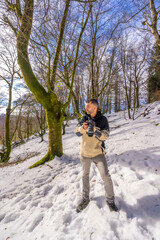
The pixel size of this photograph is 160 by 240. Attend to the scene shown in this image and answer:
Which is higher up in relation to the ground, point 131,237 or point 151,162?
point 151,162

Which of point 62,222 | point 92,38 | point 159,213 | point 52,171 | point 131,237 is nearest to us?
point 131,237

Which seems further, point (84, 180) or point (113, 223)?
point (84, 180)

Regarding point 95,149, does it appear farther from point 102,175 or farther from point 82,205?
point 82,205

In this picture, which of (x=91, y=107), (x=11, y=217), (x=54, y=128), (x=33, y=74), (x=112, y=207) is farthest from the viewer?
(x=54, y=128)

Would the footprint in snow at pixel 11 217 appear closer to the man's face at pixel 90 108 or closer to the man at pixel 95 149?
the man at pixel 95 149

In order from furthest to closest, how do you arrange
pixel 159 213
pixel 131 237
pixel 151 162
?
pixel 151 162 → pixel 159 213 → pixel 131 237

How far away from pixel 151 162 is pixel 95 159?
2.00 metres

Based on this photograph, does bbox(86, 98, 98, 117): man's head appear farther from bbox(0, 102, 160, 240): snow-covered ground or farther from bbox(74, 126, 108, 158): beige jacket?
bbox(0, 102, 160, 240): snow-covered ground

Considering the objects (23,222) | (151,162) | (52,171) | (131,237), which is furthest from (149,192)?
(52,171)

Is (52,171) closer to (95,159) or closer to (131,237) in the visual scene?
(95,159)

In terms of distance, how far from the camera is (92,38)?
6.54 meters

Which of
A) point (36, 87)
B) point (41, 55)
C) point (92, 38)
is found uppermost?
point (92, 38)

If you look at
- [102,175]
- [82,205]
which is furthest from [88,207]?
[102,175]

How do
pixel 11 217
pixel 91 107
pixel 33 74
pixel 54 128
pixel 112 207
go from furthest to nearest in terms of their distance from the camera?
pixel 54 128 → pixel 33 74 → pixel 11 217 → pixel 91 107 → pixel 112 207
